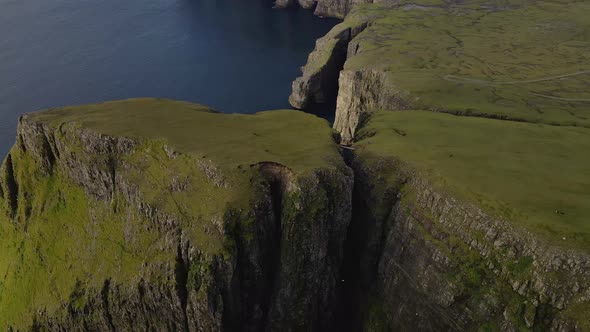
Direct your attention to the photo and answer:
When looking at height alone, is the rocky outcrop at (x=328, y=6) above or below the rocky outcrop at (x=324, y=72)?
above

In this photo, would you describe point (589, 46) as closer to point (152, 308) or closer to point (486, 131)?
point (486, 131)

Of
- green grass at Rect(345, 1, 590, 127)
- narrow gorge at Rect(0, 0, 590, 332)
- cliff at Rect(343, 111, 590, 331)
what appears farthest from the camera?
green grass at Rect(345, 1, 590, 127)

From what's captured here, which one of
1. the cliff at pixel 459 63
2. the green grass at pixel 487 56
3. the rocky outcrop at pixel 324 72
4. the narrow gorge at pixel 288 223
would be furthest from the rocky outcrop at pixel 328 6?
the narrow gorge at pixel 288 223

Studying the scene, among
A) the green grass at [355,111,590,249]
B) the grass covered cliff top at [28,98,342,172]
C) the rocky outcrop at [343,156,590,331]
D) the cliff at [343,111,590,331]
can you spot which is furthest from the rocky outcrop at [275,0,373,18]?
the rocky outcrop at [343,156,590,331]

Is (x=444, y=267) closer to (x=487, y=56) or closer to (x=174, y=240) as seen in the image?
(x=174, y=240)

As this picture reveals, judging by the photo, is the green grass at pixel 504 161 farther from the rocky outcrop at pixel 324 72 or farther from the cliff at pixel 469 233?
the rocky outcrop at pixel 324 72

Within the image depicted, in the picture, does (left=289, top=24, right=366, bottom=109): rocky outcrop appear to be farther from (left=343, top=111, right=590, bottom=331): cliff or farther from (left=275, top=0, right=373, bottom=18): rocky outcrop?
(left=275, top=0, right=373, bottom=18): rocky outcrop
